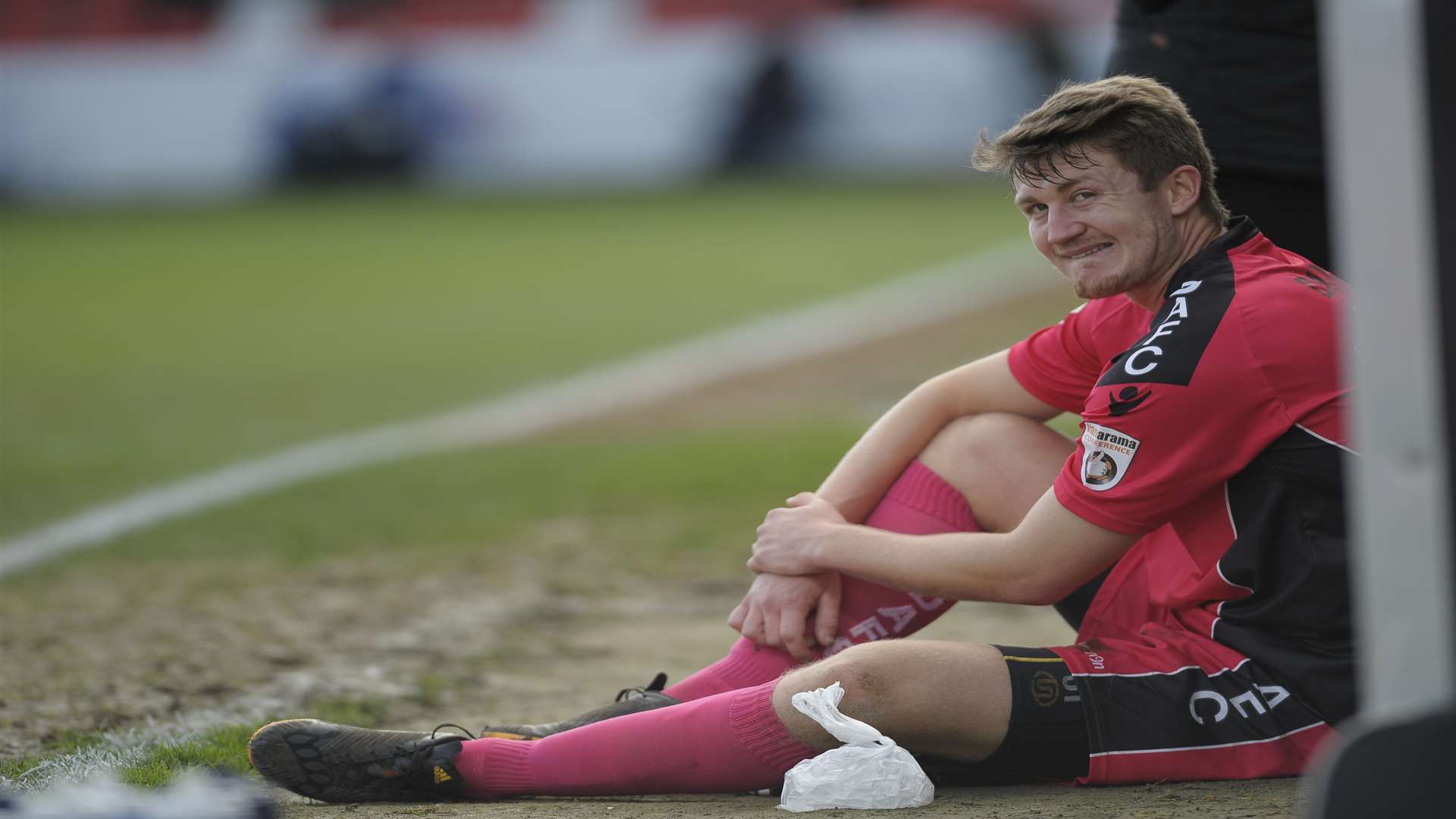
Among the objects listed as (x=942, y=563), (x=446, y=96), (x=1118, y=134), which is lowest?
(x=942, y=563)

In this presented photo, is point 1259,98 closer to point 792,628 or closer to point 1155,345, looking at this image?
point 1155,345

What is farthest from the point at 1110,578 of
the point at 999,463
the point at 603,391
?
the point at 603,391

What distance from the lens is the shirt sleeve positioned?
2951 millimetres

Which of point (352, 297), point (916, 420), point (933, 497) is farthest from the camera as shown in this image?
point (352, 297)

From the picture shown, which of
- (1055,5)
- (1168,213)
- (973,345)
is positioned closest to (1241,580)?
(1168,213)

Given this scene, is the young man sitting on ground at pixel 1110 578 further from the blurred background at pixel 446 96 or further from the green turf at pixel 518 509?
the blurred background at pixel 446 96

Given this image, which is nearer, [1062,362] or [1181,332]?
[1181,332]

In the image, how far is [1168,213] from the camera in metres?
2.54

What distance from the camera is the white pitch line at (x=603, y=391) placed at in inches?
238

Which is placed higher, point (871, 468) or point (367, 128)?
point (367, 128)

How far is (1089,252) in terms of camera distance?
8.46ft

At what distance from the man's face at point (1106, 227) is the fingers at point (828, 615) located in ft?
2.21

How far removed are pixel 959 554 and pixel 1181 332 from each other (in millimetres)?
507

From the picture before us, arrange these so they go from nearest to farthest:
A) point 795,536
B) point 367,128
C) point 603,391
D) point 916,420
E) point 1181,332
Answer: point 1181,332 → point 795,536 → point 916,420 → point 603,391 → point 367,128
